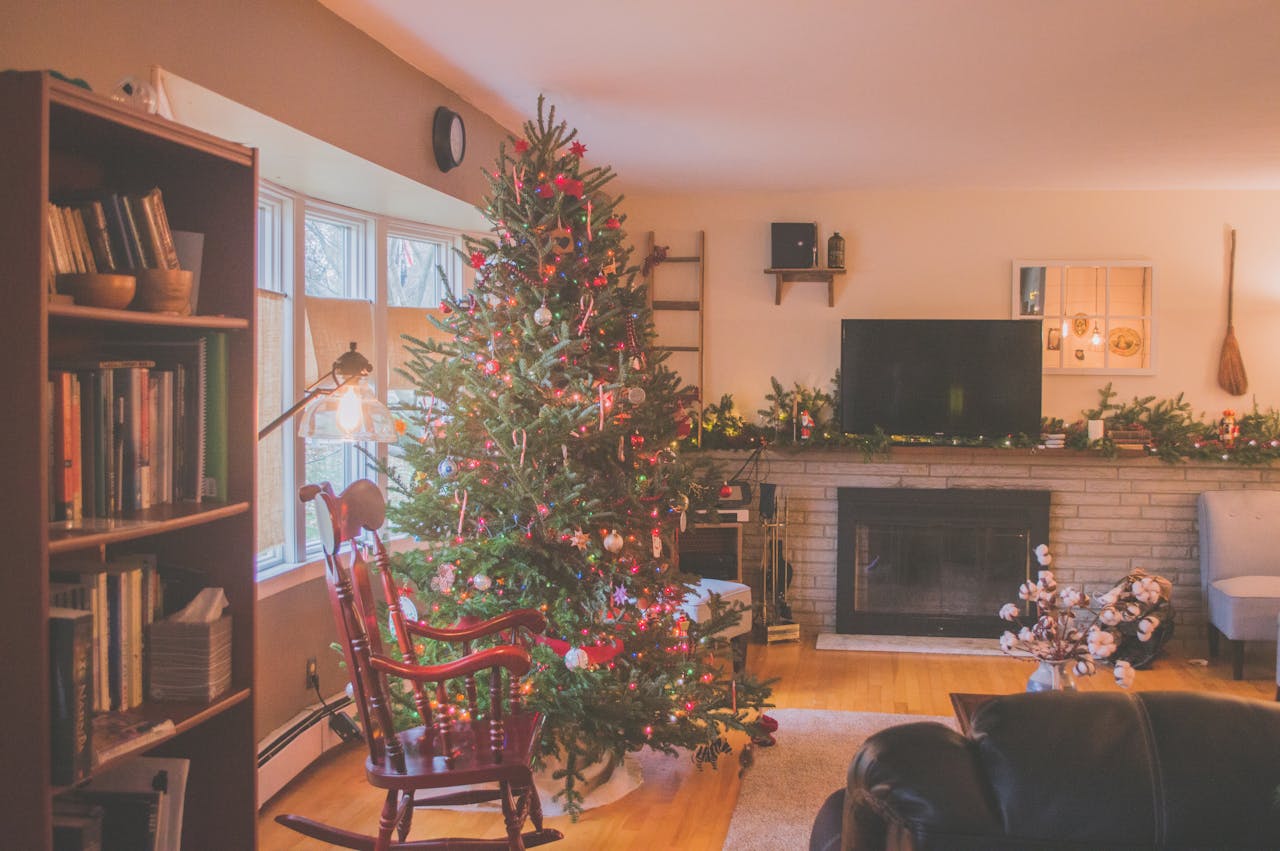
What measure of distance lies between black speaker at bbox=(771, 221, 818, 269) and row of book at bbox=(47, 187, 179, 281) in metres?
4.80

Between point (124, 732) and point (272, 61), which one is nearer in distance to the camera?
point (124, 732)

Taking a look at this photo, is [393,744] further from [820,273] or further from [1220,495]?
[1220,495]

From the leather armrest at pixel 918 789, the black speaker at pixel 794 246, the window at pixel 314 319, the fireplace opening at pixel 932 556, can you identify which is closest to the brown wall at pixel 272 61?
the window at pixel 314 319

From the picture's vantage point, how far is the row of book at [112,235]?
5.96 ft

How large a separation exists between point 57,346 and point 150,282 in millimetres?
294

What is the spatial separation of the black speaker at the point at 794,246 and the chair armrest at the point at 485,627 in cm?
397

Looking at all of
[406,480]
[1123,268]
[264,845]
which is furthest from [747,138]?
[264,845]

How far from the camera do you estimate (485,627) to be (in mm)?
2881

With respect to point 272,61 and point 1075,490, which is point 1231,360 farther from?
point 272,61

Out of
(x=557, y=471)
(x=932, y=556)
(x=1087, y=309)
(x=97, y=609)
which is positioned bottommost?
(x=932, y=556)

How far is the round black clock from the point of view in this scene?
Result: 4.22 metres

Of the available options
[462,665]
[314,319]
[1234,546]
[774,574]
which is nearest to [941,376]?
[774,574]

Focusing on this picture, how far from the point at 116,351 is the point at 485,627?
1.18m

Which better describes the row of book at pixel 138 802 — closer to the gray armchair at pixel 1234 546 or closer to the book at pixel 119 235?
the book at pixel 119 235
